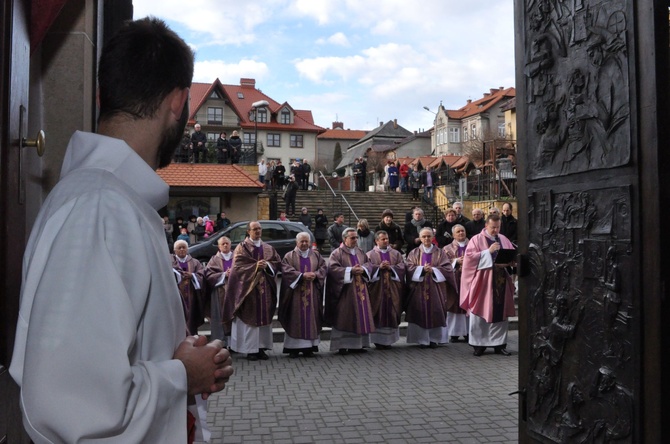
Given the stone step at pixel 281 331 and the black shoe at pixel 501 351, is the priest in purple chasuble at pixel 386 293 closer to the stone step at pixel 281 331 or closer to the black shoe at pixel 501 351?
the stone step at pixel 281 331

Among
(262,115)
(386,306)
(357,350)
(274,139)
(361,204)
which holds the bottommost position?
(357,350)

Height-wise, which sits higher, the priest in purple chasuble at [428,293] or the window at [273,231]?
the window at [273,231]

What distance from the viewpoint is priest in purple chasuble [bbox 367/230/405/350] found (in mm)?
10445

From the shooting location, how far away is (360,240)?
14.7 m

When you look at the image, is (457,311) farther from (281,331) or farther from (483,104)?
(483,104)

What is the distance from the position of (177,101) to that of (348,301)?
871cm

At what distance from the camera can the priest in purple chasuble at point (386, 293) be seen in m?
10.4

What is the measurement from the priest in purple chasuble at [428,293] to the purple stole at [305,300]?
6.18 feet

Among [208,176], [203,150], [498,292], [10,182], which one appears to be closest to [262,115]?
[203,150]

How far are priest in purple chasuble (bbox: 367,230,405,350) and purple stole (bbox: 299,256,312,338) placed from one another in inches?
47.1

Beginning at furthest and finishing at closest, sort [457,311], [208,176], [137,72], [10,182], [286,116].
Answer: [286,116], [208,176], [457,311], [10,182], [137,72]

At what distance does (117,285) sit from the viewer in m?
1.20

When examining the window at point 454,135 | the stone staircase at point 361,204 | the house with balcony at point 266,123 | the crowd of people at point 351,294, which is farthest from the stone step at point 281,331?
the window at point 454,135

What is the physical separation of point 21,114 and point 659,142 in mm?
2608
